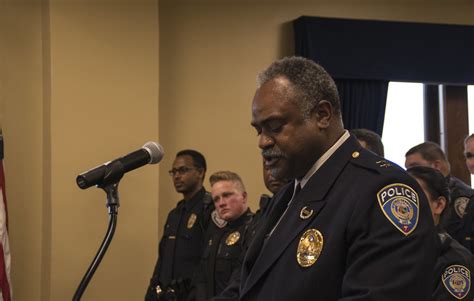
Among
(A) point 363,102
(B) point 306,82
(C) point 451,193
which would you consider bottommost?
(C) point 451,193

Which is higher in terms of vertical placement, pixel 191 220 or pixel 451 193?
pixel 451 193

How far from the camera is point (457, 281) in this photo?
247cm

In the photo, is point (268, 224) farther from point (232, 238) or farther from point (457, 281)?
point (232, 238)

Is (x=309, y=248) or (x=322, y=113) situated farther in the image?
(x=322, y=113)

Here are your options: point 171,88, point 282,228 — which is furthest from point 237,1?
point 282,228

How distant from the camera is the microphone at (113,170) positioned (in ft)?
7.55

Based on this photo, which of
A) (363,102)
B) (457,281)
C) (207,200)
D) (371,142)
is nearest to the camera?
(457,281)

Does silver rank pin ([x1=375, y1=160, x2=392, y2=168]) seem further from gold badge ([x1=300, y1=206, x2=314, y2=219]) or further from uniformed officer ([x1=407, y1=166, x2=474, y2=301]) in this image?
uniformed officer ([x1=407, y1=166, x2=474, y2=301])

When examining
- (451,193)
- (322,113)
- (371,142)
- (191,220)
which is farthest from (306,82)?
(191,220)

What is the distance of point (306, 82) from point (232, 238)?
2661 millimetres

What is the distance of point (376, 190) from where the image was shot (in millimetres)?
1623

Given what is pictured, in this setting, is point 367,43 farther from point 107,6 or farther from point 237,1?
point 107,6

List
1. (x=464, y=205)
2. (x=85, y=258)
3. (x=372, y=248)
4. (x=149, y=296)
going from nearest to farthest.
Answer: (x=372, y=248) → (x=464, y=205) → (x=149, y=296) → (x=85, y=258)

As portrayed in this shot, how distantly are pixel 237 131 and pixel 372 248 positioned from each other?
4976mm
